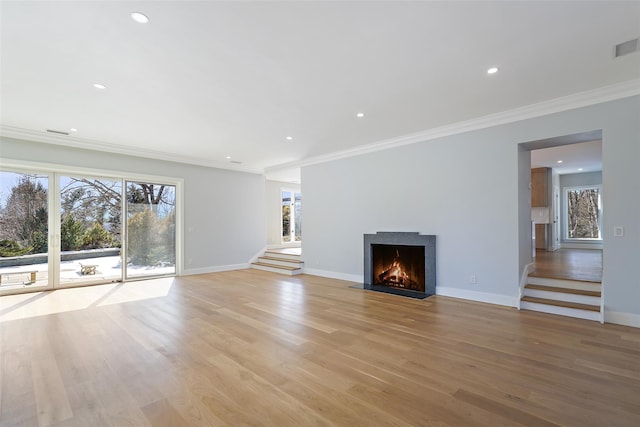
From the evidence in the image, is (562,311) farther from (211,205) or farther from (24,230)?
(24,230)

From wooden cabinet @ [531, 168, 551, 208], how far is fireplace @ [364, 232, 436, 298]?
5.72 m

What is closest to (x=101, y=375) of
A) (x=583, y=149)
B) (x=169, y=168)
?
(x=169, y=168)

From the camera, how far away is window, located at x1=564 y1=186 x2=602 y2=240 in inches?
365

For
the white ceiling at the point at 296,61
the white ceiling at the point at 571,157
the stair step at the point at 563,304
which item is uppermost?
the white ceiling at the point at 296,61

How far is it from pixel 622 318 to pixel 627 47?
9.98ft

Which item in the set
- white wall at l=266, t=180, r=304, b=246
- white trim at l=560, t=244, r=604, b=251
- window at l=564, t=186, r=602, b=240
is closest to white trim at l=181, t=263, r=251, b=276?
white wall at l=266, t=180, r=304, b=246

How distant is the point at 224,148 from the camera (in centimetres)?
628

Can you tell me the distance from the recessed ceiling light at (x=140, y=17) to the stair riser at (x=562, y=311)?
5466 mm

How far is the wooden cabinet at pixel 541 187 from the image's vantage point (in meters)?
8.50

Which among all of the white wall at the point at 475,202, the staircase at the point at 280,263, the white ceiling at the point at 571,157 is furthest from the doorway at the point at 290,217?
the white ceiling at the point at 571,157

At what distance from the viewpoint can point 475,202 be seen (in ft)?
15.4

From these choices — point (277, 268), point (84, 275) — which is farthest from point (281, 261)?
point (84, 275)

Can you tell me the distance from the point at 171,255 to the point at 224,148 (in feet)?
9.87

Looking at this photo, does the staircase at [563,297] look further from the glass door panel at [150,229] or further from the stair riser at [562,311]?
the glass door panel at [150,229]
